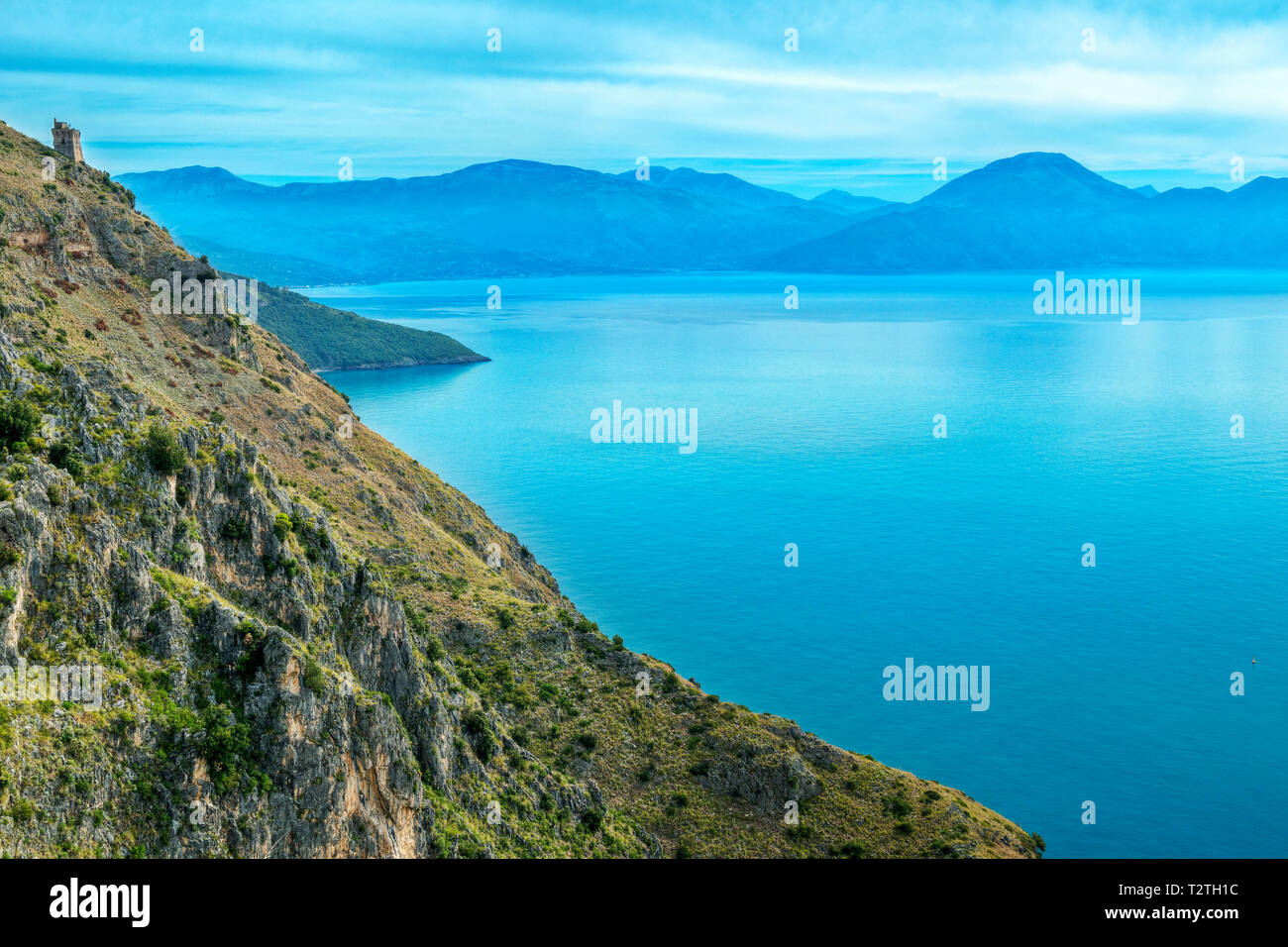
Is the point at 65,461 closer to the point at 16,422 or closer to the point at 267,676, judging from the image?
the point at 16,422

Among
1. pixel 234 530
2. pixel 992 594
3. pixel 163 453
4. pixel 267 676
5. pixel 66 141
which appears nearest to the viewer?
pixel 267 676

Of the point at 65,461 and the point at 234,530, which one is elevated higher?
the point at 65,461

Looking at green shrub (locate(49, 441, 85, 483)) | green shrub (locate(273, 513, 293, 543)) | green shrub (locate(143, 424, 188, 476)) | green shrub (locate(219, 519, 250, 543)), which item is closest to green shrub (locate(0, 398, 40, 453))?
green shrub (locate(49, 441, 85, 483))

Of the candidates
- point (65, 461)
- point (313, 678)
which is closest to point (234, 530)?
point (65, 461)
